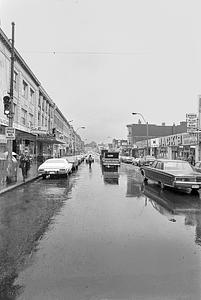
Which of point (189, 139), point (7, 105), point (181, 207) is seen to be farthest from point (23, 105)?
point (181, 207)

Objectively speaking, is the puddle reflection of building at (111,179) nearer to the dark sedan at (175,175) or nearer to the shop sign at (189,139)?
the dark sedan at (175,175)

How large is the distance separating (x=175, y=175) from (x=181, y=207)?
10.9 feet

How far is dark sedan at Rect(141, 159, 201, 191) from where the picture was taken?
13.2 metres

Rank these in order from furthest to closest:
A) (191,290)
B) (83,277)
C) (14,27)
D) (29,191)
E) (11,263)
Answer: (14,27), (29,191), (11,263), (83,277), (191,290)

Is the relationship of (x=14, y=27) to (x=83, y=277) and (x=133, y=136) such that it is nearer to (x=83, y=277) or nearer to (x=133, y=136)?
(x=83, y=277)

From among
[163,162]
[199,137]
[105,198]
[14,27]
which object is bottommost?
[105,198]

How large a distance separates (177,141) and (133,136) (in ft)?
176

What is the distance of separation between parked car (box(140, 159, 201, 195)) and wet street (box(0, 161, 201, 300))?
3.28 metres

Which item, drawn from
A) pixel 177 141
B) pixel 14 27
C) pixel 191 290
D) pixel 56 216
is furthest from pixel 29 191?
pixel 177 141

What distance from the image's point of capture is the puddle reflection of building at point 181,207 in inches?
315

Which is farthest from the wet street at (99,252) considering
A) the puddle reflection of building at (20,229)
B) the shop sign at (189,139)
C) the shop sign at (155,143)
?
the shop sign at (155,143)

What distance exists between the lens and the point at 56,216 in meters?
8.40

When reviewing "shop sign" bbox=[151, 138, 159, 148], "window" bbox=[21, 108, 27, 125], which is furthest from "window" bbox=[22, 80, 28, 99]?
"shop sign" bbox=[151, 138, 159, 148]

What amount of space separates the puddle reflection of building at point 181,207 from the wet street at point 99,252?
30mm
